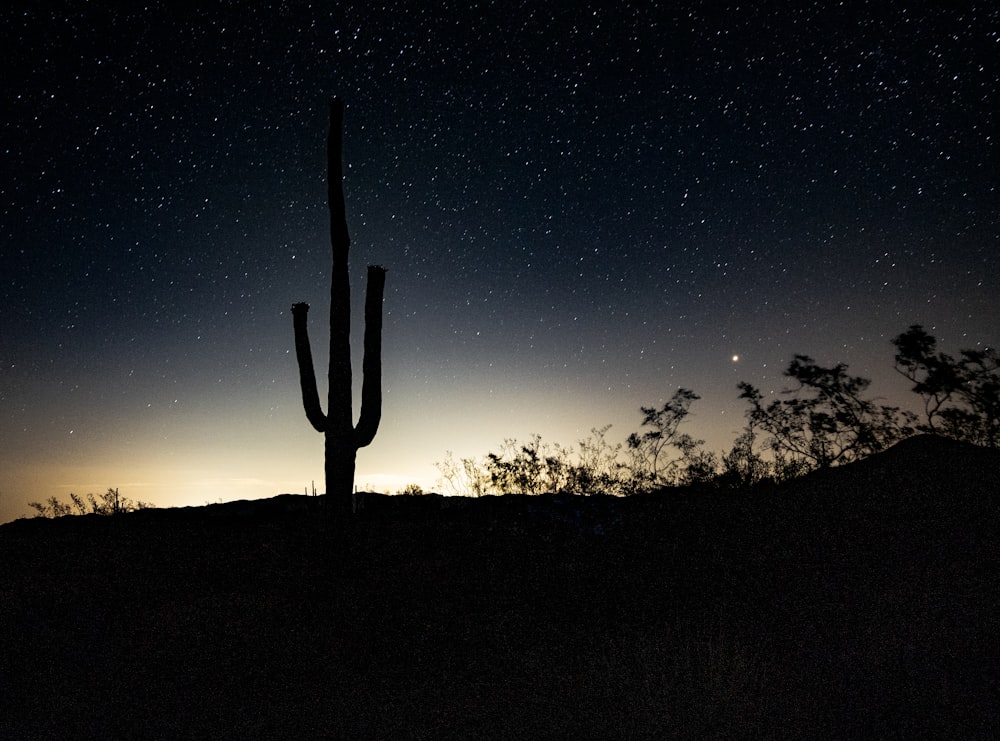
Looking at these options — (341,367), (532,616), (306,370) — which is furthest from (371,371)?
(532,616)

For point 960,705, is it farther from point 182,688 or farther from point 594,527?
point 182,688

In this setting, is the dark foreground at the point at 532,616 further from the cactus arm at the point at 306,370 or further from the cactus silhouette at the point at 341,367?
the cactus arm at the point at 306,370

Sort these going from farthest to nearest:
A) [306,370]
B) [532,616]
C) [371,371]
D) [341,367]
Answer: [306,370]
[371,371]
[341,367]
[532,616]

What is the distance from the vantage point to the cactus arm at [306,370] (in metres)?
11.0

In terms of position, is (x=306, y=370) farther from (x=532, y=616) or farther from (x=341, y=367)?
(x=532, y=616)

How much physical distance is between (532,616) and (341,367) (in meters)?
4.61

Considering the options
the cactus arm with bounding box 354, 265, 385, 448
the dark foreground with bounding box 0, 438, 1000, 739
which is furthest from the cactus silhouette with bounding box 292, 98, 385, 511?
the dark foreground with bounding box 0, 438, 1000, 739

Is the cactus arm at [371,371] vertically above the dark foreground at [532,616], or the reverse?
the cactus arm at [371,371]

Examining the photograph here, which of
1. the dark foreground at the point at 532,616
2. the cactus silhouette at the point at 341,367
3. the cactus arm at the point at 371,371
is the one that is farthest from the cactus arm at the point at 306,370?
the dark foreground at the point at 532,616

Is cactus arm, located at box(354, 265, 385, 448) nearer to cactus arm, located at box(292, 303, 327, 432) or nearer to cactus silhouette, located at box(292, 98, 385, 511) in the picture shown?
cactus silhouette, located at box(292, 98, 385, 511)

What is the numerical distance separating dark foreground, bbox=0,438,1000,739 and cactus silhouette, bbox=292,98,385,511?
2.84ft

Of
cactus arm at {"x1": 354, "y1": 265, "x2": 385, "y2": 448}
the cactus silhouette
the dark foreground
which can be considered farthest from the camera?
cactus arm at {"x1": 354, "y1": 265, "x2": 385, "y2": 448}

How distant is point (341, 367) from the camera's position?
10891 millimetres

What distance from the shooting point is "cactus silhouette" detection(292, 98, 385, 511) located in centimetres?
1073
